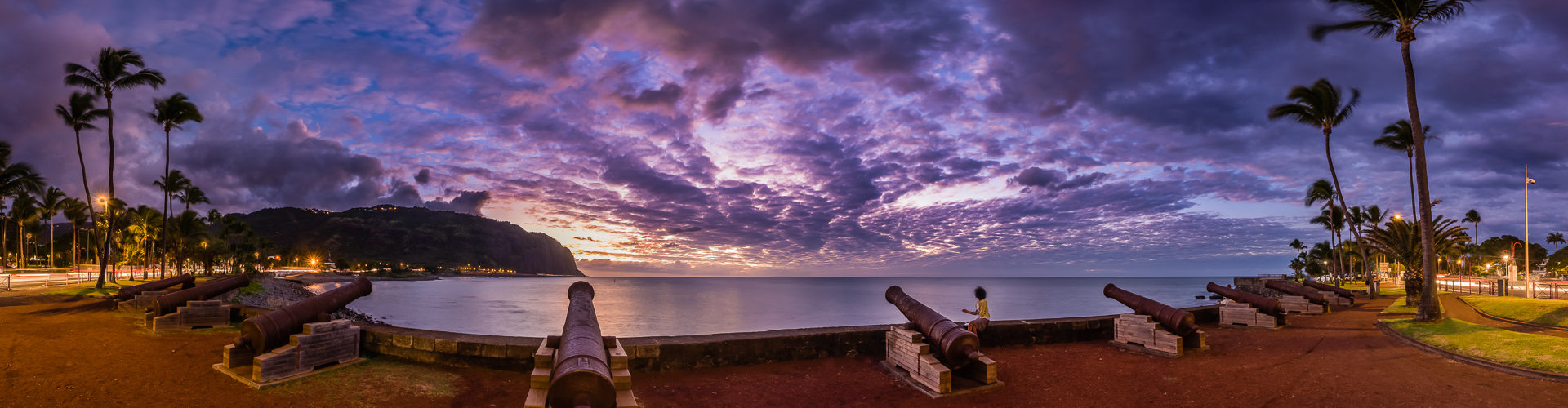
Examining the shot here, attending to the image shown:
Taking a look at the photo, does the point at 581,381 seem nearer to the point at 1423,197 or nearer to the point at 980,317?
the point at 980,317

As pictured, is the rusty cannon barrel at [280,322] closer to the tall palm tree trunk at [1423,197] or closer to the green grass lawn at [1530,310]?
the tall palm tree trunk at [1423,197]

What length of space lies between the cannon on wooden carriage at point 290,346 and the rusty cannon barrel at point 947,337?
6264mm

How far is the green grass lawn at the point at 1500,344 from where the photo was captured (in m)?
6.60

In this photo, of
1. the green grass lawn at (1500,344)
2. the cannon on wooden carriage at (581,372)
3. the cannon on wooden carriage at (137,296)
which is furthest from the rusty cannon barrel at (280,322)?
the green grass lawn at (1500,344)

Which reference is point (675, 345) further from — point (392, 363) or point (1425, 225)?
point (1425, 225)

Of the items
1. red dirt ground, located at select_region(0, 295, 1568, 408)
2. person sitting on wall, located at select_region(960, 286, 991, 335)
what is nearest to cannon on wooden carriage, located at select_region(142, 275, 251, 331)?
red dirt ground, located at select_region(0, 295, 1568, 408)

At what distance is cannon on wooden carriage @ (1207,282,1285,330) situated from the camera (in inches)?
453

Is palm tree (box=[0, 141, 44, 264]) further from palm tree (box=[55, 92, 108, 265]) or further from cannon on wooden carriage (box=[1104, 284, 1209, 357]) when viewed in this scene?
cannon on wooden carriage (box=[1104, 284, 1209, 357])

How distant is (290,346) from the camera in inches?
225

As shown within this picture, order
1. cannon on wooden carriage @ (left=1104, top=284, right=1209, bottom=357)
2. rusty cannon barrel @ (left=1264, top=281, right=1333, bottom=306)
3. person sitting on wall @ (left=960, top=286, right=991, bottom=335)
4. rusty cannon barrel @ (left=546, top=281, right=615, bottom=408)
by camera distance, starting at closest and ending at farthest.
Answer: rusty cannon barrel @ (left=546, top=281, right=615, bottom=408)
person sitting on wall @ (left=960, top=286, right=991, bottom=335)
cannon on wooden carriage @ (left=1104, top=284, right=1209, bottom=357)
rusty cannon barrel @ (left=1264, top=281, right=1333, bottom=306)

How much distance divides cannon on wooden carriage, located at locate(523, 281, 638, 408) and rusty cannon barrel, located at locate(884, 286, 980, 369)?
3165 millimetres

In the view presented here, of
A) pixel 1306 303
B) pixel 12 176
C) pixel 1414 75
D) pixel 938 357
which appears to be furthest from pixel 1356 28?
pixel 12 176

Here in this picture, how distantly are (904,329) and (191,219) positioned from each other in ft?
184

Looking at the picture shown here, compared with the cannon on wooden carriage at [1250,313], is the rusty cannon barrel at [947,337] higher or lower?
higher
